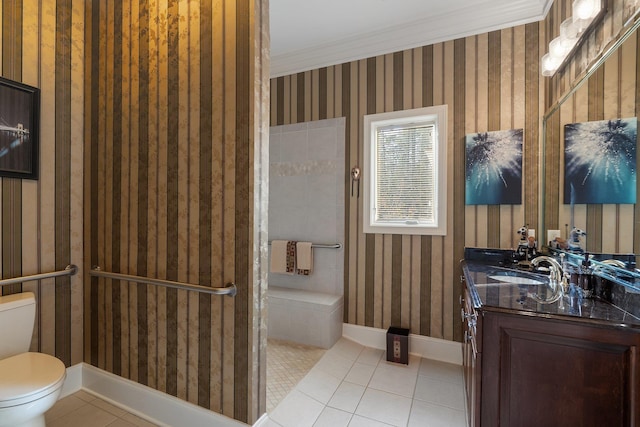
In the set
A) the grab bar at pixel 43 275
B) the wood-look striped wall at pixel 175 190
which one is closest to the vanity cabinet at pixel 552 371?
the wood-look striped wall at pixel 175 190

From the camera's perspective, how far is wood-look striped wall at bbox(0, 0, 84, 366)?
1.67 metres

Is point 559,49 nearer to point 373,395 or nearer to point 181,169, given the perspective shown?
point 181,169

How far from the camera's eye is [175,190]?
1.62 metres

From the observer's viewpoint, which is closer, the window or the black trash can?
the black trash can

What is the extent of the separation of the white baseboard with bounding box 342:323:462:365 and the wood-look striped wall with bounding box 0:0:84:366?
2.16 m

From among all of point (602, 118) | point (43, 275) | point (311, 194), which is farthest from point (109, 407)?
point (602, 118)

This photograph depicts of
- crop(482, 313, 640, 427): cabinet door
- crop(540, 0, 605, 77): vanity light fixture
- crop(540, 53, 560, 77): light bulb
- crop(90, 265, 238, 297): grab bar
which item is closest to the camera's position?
crop(482, 313, 640, 427): cabinet door

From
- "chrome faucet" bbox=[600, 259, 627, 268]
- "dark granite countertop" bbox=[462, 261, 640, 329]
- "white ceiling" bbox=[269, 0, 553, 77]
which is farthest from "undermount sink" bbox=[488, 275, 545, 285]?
"white ceiling" bbox=[269, 0, 553, 77]

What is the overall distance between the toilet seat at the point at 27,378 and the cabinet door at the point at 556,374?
1.90 m

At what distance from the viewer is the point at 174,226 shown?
Answer: 1.62 meters

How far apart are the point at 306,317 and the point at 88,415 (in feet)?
5.21

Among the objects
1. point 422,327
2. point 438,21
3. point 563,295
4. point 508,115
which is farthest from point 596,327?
point 438,21

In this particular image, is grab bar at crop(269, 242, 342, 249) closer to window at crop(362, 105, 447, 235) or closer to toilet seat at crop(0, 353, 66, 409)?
window at crop(362, 105, 447, 235)

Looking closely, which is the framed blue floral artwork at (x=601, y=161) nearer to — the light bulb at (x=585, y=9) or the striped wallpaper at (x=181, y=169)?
the striped wallpaper at (x=181, y=169)
